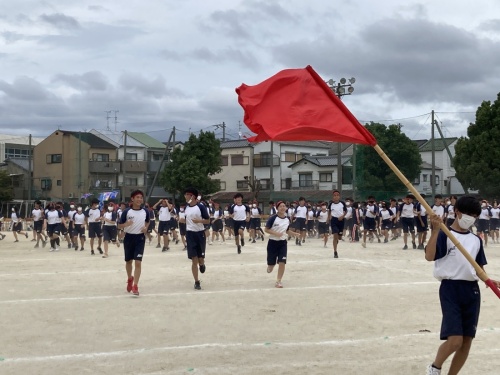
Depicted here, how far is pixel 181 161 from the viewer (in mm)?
54750

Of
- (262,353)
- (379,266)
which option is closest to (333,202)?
(379,266)

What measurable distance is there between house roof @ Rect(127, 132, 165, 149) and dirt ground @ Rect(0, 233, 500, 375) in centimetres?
5164

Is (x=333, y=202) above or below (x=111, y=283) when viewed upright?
above

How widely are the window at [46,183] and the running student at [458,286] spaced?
60934 mm

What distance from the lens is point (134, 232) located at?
12156mm

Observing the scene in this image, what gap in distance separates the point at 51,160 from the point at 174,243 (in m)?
41.4

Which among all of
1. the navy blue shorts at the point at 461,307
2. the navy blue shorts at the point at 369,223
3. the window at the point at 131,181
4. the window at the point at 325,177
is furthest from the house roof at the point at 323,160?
the navy blue shorts at the point at 461,307

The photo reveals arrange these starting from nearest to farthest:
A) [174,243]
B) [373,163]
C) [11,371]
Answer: [11,371] < [174,243] < [373,163]

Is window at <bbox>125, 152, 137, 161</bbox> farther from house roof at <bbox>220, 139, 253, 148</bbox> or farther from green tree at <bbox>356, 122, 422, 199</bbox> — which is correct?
green tree at <bbox>356, 122, 422, 199</bbox>

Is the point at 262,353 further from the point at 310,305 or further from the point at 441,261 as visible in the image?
the point at 310,305

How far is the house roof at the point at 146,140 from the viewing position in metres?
67.3

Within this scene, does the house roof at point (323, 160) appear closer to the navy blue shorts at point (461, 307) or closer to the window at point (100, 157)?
the window at point (100, 157)

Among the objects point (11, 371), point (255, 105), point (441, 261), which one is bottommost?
point (11, 371)

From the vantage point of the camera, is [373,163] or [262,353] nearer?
[262,353]
